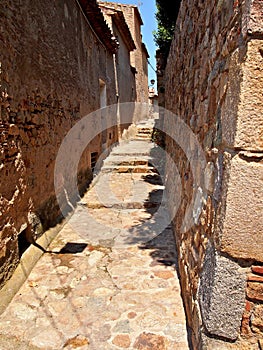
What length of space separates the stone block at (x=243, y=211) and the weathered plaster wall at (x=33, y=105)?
2.05 metres

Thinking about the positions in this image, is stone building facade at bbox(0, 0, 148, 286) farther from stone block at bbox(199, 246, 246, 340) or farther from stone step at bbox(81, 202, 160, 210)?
stone block at bbox(199, 246, 246, 340)

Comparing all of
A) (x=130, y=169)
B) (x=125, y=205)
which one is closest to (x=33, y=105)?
(x=125, y=205)

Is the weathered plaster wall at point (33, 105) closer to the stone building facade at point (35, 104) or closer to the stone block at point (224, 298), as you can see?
the stone building facade at point (35, 104)

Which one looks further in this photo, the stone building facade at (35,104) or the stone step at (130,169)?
the stone step at (130,169)

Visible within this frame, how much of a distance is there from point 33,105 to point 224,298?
2.95 meters

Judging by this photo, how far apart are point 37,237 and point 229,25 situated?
302 centimetres

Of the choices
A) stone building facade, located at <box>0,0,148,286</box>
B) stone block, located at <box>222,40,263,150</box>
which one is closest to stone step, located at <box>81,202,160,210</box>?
stone building facade, located at <box>0,0,148,286</box>

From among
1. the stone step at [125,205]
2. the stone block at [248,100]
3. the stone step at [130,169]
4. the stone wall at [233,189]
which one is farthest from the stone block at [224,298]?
the stone step at [130,169]

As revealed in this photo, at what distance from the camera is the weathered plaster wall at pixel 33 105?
8.25 ft

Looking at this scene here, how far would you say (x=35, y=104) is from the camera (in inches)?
128

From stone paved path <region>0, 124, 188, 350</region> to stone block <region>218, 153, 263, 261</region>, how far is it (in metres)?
1.09

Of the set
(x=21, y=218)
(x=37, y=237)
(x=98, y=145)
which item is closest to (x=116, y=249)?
(x=37, y=237)

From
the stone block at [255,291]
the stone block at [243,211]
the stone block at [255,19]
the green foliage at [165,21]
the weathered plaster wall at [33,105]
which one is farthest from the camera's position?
the green foliage at [165,21]

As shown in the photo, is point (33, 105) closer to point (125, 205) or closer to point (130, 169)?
point (125, 205)
